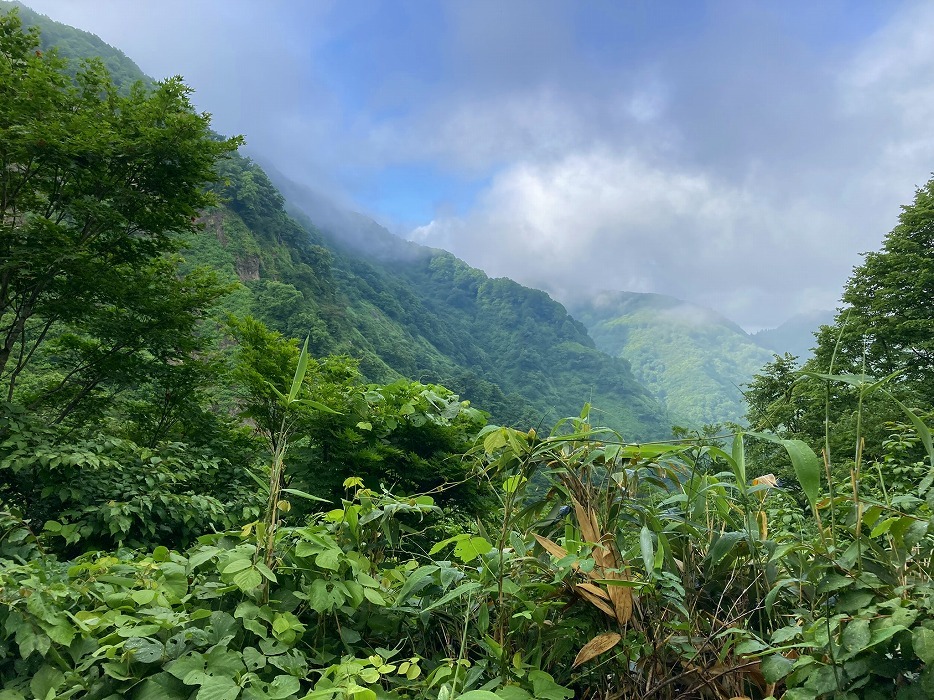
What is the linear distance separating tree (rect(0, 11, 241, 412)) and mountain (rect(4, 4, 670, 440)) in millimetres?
653

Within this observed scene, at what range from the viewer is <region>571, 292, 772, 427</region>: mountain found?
314 ft

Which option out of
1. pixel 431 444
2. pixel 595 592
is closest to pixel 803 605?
pixel 595 592

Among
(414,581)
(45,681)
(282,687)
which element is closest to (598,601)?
(414,581)

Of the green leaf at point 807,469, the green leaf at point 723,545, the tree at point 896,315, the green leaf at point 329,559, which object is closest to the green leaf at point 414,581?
the green leaf at point 329,559

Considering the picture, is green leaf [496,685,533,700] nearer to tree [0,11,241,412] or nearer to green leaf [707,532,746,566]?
green leaf [707,532,746,566]

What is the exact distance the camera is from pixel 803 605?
3.11 feet

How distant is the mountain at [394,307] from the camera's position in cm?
3422

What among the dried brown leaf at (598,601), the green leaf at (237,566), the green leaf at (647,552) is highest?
the green leaf at (647,552)

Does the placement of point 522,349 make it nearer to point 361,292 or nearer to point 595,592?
point 361,292

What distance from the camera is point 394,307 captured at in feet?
224

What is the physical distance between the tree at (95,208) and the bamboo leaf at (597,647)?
6.79 metres

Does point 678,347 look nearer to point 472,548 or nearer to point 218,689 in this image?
point 472,548

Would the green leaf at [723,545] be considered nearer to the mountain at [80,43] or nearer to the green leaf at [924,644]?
the green leaf at [924,644]

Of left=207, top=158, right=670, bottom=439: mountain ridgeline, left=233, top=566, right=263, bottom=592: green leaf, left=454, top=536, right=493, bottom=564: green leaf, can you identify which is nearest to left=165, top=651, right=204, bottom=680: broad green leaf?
left=233, top=566, right=263, bottom=592: green leaf
